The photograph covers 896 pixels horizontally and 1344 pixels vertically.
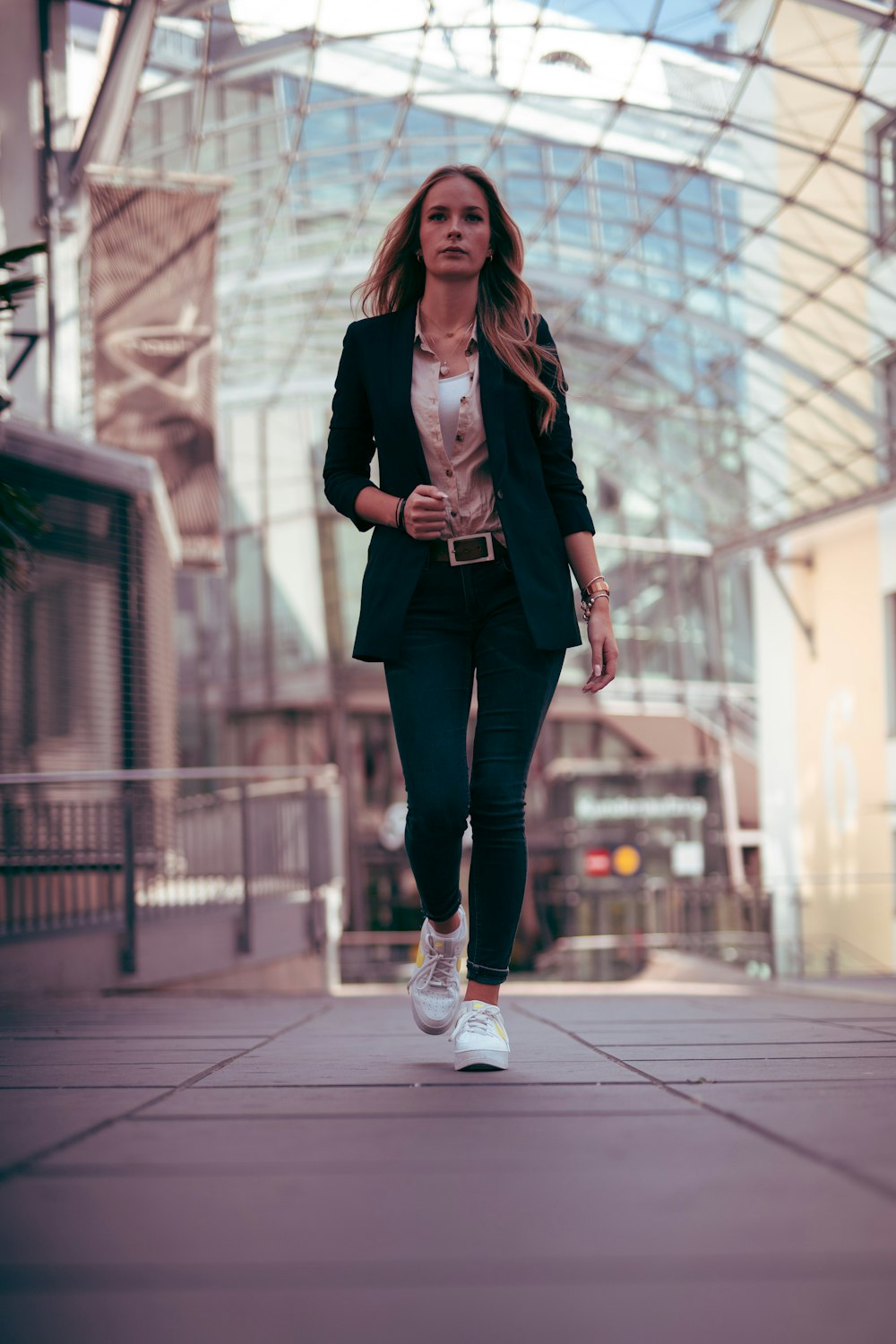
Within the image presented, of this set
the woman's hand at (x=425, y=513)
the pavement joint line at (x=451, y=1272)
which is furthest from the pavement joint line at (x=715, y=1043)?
the pavement joint line at (x=451, y=1272)

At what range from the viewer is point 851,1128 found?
2.05 m

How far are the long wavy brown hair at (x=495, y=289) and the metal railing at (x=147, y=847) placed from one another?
15.3ft

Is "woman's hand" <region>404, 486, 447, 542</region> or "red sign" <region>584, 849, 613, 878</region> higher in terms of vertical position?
"woman's hand" <region>404, 486, 447, 542</region>

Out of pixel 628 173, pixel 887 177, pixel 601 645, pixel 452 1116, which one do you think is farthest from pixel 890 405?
pixel 452 1116

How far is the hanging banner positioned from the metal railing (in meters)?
3.81

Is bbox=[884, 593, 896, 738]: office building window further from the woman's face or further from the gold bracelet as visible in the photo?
the woman's face

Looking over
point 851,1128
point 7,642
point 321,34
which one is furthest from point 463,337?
point 321,34

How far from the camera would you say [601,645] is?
3229mm

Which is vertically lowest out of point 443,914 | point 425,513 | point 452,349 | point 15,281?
point 443,914

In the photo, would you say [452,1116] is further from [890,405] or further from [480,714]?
[890,405]

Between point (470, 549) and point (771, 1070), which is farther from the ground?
point (470, 549)

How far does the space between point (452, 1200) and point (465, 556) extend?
5.38 feet

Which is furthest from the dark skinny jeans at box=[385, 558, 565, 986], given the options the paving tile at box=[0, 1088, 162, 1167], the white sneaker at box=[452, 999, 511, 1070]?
the paving tile at box=[0, 1088, 162, 1167]

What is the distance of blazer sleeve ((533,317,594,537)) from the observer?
130 inches
